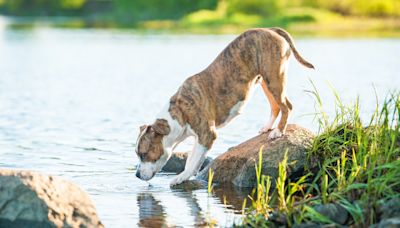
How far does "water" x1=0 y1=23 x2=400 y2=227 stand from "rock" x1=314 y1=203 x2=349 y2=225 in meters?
1.24

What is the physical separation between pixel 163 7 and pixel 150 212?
224 ft

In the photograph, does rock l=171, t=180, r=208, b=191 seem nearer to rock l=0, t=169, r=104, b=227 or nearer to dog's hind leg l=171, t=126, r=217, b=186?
dog's hind leg l=171, t=126, r=217, b=186

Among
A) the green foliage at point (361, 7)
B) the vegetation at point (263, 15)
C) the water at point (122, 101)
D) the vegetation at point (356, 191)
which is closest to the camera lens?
the vegetation at point (356, 191)

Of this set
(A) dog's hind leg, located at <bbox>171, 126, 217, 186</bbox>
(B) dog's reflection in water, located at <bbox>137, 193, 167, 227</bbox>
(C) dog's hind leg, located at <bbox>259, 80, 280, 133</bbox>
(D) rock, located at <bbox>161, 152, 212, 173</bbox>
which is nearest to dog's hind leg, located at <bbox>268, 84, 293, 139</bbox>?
(C) dog's hind leg, located at <bbox>259, 80, 280, 133</bbox>

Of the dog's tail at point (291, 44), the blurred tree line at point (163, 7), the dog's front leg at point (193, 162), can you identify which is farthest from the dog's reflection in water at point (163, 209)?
the blurred tree line at point (163, 7)

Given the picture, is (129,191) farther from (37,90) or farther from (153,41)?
(153,41)

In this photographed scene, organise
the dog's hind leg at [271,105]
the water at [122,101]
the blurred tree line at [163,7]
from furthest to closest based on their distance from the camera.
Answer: the blurred tree line at [163,7] < the dog's hind leg at [271,105] < the water at [122,101]

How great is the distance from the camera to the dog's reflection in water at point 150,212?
32.8 ft

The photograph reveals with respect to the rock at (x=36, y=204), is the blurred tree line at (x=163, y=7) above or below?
below

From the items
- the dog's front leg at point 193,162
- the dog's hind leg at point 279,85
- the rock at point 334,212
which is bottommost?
the dog's front leg at point 193,162

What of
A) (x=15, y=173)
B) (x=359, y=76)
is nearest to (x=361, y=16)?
(x=359, y=76)

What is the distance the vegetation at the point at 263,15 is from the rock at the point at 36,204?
4368cm

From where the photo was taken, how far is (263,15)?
64.2m

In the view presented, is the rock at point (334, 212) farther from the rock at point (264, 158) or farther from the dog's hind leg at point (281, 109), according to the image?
the dog's hind leg at point (281, 109)
